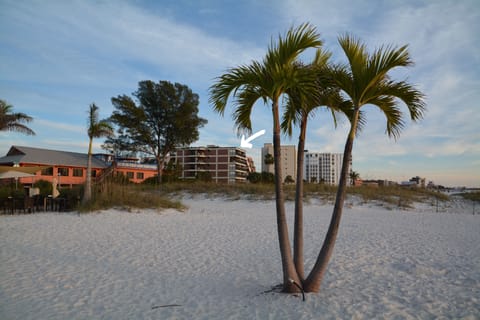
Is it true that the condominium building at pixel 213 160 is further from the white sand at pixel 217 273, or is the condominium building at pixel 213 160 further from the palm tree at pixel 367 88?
the palm tree at pixel 367 88

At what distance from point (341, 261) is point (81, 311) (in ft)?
16.6

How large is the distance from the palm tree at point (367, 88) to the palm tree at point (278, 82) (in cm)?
43

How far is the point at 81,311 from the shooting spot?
13.3 ft

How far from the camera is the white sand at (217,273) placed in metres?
4.05

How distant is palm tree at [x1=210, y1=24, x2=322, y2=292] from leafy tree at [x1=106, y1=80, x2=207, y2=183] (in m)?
28.8

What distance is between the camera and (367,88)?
4148 mm

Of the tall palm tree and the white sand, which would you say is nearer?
the white sand

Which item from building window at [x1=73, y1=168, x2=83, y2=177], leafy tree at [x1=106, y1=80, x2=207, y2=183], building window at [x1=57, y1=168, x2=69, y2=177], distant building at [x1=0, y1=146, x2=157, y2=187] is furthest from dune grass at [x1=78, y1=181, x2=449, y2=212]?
building window at [x1=73, y1=168, x2=83, y2=177]

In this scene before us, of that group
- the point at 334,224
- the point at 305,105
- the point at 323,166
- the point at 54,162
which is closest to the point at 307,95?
the point at 305,105

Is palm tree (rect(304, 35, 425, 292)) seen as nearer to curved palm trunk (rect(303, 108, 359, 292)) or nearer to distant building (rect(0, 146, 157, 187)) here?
curved palm trunk (rect(303, 108, 359, 292))

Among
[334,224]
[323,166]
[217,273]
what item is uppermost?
[323,166]

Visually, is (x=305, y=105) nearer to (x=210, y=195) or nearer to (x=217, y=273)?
(x=217, y=273)

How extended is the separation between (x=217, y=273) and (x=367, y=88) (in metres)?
4.27

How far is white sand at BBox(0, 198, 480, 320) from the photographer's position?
4.05 metres
